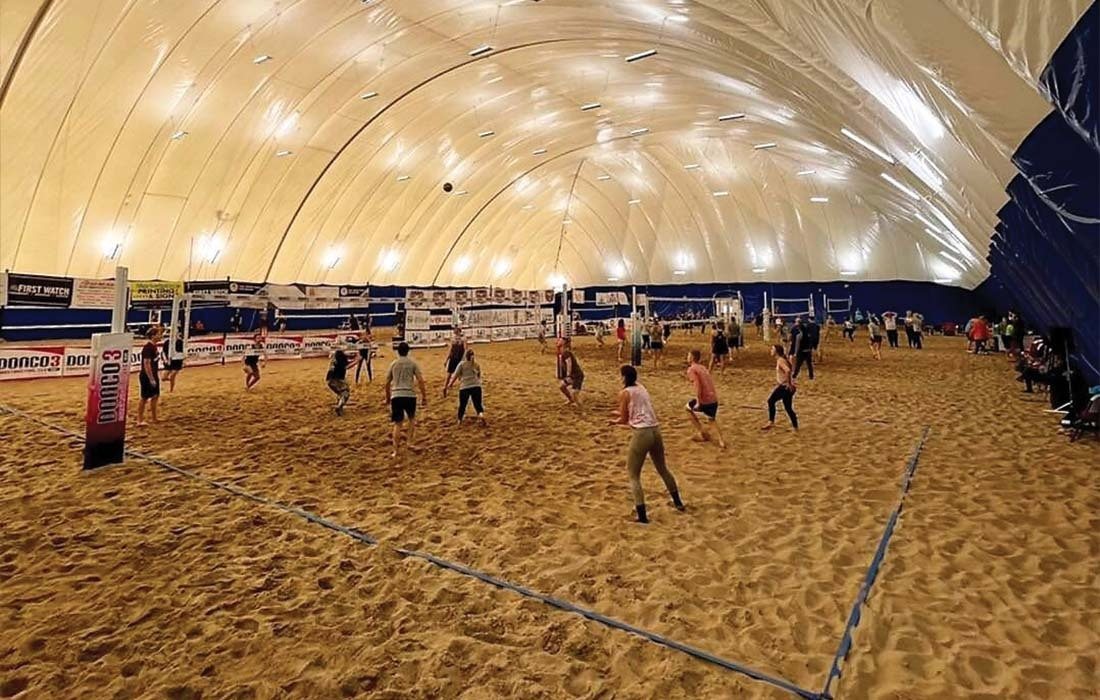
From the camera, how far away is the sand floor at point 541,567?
3393 mm

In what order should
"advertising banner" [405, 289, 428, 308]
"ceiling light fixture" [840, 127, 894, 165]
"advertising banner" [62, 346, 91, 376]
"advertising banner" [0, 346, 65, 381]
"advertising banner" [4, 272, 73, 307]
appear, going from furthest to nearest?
"advertising banner" [405, 289, 428, 308] < "advertising banner" [62, 346, 91, 376] < "ceiling light fixture" [840, 127, 894, 165] < "advertising banner" [0, 346, 65, 381] < "advertising banner" [4, 272, 73, 307]

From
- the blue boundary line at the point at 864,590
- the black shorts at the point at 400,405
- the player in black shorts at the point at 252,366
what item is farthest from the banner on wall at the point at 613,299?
the blue boundary line at the point at 864,590

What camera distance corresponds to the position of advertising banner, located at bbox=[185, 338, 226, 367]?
18.7 m

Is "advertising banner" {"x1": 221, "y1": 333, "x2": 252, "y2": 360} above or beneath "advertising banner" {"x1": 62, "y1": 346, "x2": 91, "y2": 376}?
above

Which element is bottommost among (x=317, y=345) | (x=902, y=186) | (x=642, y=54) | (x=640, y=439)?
(x=640, y=439)

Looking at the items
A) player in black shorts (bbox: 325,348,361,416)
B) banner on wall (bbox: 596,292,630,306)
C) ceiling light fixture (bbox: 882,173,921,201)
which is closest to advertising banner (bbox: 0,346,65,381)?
player in black shorts (bbox: 325,348,361,416)

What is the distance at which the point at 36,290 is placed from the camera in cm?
1440

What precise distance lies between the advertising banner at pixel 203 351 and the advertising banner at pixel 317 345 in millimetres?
3281

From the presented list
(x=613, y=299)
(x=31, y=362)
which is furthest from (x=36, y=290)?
(x=613, y=299)

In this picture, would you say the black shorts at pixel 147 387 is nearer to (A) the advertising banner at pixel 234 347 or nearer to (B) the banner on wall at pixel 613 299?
(A) the advertising banner at pixel 234 347

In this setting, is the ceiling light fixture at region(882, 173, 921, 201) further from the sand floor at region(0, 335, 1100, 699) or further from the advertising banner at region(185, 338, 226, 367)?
the advertising banner at region(185, 338, 226, 367)

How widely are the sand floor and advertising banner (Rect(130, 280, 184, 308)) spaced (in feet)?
29.5

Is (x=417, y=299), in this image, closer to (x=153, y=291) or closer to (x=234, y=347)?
(x=234, y=347)

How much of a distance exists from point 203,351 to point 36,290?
17.0 feet
